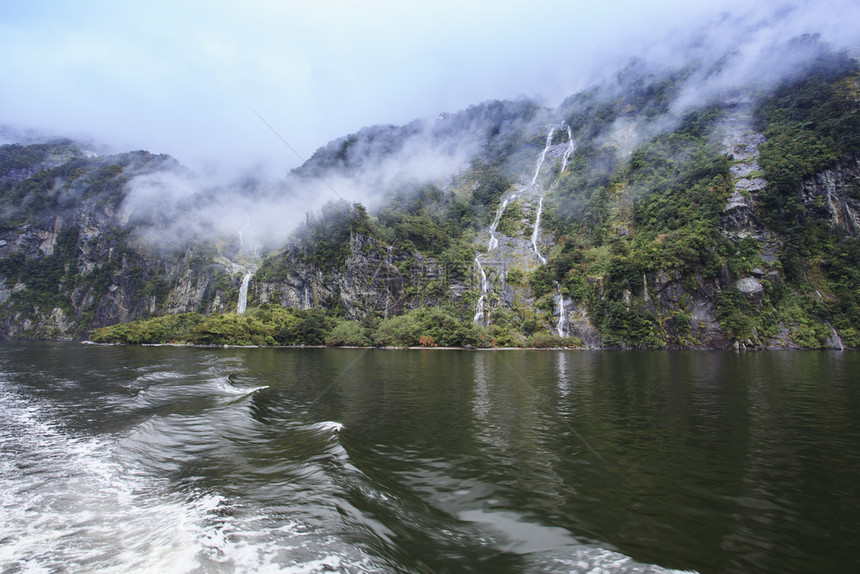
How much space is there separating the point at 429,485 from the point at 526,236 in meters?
88.5

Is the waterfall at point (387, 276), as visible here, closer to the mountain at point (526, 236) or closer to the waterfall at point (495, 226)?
the mountain at point (526, 236)

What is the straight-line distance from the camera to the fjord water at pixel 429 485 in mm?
4473

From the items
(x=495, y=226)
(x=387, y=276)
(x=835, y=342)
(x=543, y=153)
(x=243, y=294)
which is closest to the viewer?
(x=835, y=342)

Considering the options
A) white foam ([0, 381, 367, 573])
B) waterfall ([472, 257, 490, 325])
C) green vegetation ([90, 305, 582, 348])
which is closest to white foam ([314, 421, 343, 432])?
white foam ([0, 381, 367, 573])

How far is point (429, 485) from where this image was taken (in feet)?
22.7

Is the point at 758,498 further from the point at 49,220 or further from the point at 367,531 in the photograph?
the point at 49,220

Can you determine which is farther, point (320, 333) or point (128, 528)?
point (320, 333)

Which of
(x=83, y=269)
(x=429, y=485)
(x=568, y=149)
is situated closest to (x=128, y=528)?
(x=429, y=485)

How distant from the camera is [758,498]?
628 cm

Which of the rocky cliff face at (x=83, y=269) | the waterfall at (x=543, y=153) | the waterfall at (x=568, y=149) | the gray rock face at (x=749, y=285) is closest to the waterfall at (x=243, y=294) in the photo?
the rocky cliff face at (x=83, y=269)

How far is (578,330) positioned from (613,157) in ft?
202

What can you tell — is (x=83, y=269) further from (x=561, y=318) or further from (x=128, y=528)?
(x=128, y=528)

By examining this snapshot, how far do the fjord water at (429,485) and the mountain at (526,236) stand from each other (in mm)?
45717

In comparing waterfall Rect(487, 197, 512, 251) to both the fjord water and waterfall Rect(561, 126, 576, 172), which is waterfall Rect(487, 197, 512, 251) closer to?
waterfall Rect(561, 126, 576, 172)
